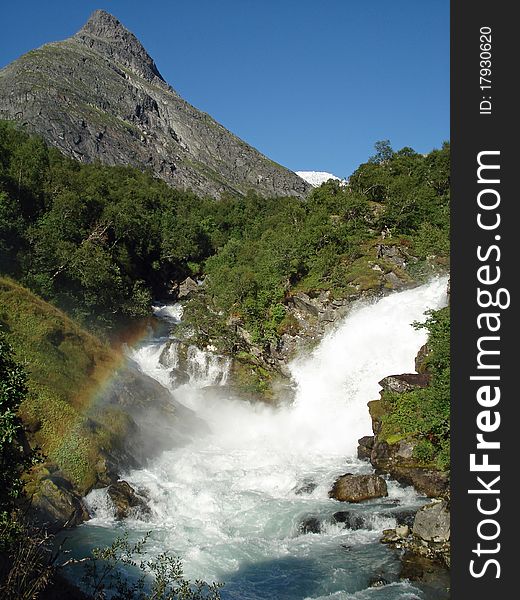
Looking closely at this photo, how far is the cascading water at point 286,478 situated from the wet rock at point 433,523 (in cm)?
154

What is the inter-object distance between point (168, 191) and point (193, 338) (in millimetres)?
63426

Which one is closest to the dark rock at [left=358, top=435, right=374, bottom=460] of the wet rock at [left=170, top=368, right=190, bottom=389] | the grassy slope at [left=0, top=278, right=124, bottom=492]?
the grassy slope at [left=0, top=278, right=124, bottom=492]

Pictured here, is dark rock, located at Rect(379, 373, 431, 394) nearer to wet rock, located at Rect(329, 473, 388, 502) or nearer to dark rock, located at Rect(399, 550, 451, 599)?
wet rock, located at Rect(329, 473, 388, 502)

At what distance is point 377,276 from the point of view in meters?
43.1

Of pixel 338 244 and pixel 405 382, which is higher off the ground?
pixel 338 244

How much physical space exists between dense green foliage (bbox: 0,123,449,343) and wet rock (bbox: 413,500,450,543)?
80.4 feet

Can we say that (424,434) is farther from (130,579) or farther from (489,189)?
(489,189)

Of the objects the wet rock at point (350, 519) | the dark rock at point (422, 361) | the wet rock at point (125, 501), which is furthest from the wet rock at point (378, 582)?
the dark rock at point (422, 361)

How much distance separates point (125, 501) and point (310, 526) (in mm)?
8288

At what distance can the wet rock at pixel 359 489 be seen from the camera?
835 inches

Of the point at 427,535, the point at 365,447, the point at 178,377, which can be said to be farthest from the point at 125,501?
the point at 178,377

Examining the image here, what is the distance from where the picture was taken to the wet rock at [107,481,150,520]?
67.4 feet

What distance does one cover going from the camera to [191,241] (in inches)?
2692

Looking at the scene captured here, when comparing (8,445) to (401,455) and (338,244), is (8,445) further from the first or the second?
(338,244)
